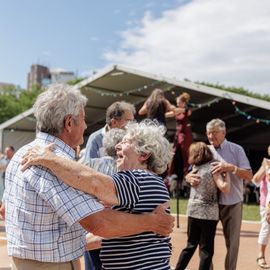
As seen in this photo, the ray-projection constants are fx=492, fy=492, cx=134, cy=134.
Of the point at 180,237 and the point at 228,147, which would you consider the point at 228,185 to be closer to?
the point at 228,147

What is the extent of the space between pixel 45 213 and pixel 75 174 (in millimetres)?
234

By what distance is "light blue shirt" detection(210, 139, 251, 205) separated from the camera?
577 cm

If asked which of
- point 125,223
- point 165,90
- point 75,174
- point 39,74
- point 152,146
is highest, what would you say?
point 39,74

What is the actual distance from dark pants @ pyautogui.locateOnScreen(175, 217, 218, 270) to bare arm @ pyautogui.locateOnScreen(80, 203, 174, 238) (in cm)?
309

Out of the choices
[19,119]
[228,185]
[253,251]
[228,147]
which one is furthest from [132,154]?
[19,119]

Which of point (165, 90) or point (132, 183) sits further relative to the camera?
point (165, 90)

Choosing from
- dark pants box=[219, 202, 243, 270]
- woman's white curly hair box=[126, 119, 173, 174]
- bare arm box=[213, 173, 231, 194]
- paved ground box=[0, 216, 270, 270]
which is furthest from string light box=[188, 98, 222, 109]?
woman's white curly hair box=[126, 119, 173, 174]

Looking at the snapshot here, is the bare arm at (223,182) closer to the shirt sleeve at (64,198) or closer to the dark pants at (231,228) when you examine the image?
the dark pants at (231,228)

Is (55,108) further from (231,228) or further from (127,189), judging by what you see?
(231,228)

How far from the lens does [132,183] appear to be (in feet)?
7.90

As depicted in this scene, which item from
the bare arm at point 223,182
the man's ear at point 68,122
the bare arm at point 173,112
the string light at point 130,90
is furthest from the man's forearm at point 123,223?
the string light at point 130,90

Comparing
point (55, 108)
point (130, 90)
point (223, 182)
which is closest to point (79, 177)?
point (55, 108)

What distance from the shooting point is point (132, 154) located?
2.68 meters

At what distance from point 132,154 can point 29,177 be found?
0.63 meters
